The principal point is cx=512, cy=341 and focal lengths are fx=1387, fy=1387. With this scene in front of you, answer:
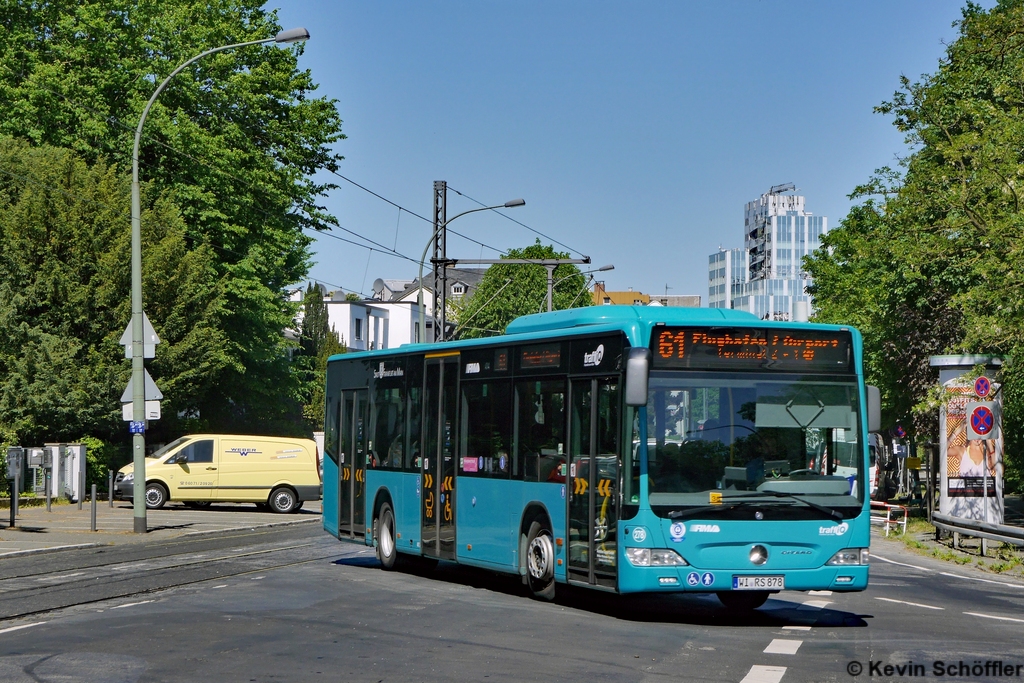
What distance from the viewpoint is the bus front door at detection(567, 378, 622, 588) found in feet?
42.4


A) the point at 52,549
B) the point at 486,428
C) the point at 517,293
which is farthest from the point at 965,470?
the point at 517,293

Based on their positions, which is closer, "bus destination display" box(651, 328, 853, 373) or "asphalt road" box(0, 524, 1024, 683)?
"asphalt road" box(0, 524, 1024, 683)

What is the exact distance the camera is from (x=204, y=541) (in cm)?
2422

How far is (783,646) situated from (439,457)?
677 cm

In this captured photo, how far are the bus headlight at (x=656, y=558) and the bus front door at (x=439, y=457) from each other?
14.7 ft

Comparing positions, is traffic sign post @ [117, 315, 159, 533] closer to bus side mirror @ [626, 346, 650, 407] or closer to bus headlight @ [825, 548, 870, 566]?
bus side mirror @ [626, 346, 650, 407]

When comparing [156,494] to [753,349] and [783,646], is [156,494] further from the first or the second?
[783,646]

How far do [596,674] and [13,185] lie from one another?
32.1 metres

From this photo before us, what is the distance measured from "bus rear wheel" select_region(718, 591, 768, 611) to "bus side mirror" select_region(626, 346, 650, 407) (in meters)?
2.90

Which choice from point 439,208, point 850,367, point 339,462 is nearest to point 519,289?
point 439,208

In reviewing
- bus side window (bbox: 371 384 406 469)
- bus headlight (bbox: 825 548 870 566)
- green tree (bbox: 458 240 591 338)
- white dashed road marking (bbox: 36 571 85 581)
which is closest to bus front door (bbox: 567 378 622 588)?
bus headlight (bbox: 825 548 870 566)

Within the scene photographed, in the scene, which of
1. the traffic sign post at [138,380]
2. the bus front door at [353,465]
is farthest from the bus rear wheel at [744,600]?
the traffic sign post at [138,380]

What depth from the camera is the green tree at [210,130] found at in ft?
133

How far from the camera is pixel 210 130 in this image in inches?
1705
